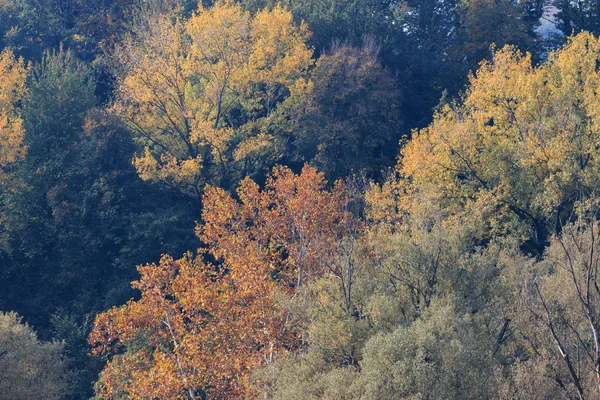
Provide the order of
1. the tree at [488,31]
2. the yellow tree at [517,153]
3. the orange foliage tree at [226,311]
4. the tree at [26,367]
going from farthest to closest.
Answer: the tree at [488,31] → the yellow tree at [517,153] → the tree at [26,367] → the orange foliage tree at [226,311]

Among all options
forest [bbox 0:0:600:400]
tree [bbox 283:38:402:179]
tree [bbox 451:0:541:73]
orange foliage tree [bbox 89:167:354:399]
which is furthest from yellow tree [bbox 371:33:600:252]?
tree [bbox 451:0:541:73]

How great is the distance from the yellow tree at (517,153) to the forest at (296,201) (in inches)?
5.9

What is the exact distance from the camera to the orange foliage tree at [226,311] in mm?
28594

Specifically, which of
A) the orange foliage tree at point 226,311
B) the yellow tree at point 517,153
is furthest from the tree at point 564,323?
the yellow tree at point 517,153

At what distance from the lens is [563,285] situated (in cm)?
2594

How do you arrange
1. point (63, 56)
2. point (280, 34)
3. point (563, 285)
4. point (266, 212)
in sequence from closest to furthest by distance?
Answer: point (563, 285)
point (266, 212)
point (280, 34)
point (63, 56)

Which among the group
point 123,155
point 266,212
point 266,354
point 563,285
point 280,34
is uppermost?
point 280,34

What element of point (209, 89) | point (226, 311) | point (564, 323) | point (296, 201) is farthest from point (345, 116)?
point (564, 323)

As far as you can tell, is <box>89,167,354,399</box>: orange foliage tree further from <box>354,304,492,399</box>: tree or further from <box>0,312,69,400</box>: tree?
<box>354,304,492,399</box>: tree

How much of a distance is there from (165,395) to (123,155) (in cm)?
2176

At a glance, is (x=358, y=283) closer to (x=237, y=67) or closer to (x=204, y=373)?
(x=204, y=373)

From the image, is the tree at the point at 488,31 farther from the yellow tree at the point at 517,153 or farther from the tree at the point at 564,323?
the tree at the point at 564,323

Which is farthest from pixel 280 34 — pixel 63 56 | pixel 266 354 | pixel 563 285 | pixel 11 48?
pixel 563 285

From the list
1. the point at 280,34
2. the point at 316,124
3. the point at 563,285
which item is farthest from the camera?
the point at 280,34
